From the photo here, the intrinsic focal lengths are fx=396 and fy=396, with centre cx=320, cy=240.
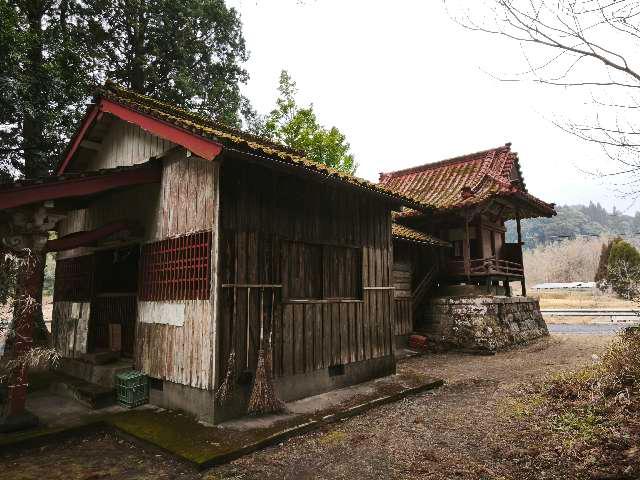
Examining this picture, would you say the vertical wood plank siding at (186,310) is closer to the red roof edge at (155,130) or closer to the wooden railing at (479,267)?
the red roof edge at (155,130)

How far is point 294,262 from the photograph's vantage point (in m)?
7.37

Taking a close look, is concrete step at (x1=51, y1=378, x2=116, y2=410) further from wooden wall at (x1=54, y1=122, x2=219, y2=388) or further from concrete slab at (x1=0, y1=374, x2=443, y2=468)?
wooden wall at (x1=54, y1=122, x2=219, y2=388)

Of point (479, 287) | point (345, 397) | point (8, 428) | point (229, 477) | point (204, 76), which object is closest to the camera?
point (229, 477)

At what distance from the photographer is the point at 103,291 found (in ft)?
30.3

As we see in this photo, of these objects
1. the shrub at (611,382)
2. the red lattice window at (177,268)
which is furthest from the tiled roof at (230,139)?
the shrub at (611,382)

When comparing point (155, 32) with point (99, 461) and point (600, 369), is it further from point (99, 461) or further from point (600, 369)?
point (600, 369)

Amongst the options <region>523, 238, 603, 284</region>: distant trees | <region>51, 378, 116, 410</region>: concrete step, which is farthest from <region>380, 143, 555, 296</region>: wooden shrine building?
<region>523, 238, 603, 284</region>: distant trees

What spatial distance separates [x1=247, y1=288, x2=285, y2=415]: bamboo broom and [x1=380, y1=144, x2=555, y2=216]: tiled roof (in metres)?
10.4

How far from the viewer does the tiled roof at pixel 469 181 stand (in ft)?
49.1

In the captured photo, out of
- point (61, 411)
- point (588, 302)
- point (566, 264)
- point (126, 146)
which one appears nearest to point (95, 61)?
point (126, 146)

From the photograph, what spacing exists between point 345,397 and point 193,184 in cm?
475

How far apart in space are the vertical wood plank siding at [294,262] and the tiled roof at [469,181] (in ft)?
22.4

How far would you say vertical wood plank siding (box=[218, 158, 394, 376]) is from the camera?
631 cm

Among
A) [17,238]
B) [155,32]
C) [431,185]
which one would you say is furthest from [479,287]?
[155,32]
